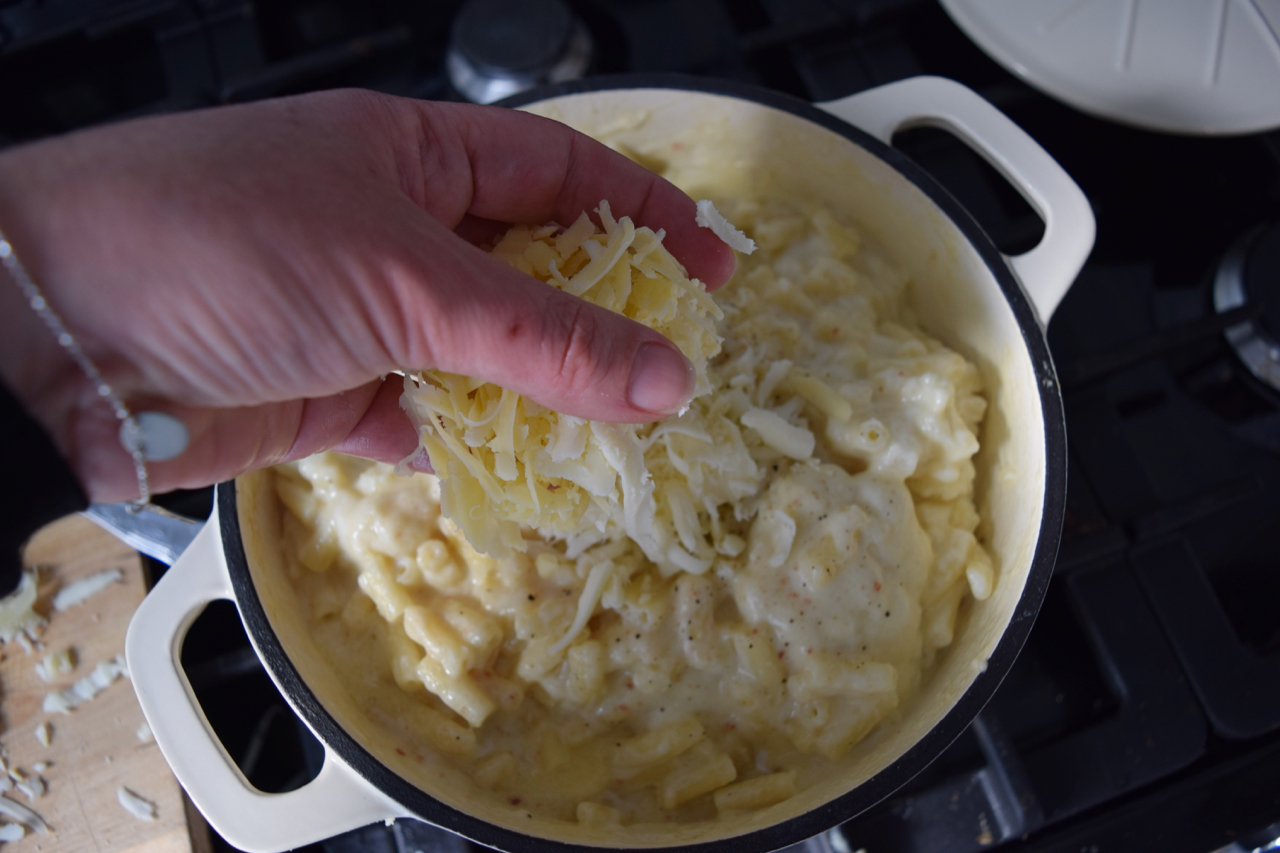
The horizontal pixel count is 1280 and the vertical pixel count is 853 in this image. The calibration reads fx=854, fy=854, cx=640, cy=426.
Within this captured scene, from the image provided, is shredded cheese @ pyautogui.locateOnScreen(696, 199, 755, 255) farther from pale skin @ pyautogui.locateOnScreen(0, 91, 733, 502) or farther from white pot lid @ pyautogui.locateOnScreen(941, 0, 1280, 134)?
white pot lid @ pyautogui.locateOnScreen(941, 0, 1280, 134)

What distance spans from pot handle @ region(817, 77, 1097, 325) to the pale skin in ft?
1.90

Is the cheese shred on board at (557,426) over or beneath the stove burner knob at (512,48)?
beneath

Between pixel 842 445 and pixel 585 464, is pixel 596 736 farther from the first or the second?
pixel 842 445

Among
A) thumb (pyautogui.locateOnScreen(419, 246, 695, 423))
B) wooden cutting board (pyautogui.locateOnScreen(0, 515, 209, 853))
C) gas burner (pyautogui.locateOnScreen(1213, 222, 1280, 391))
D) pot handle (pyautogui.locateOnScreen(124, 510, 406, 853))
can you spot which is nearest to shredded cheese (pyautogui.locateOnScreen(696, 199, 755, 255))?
thumb (pyautogui.locateOnScreen(419, 246, 695, 423))

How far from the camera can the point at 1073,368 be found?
1273 mm

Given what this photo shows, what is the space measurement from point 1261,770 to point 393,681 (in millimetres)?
1180

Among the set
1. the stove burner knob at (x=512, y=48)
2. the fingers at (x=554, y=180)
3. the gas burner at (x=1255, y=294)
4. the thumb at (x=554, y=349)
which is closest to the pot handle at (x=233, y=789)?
the thumb at (x=554, y=349)

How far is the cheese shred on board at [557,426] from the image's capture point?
912 millimetres

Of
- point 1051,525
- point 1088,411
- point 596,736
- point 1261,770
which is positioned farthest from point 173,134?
point 1261,770

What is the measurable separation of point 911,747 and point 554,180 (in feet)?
2.61

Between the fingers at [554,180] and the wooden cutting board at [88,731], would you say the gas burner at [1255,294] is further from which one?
the wooden cutting board at [88,731]

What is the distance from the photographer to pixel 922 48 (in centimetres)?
159

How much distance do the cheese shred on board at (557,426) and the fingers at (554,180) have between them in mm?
70

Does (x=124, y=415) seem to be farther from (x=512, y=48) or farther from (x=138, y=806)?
(x=512, y=48)
